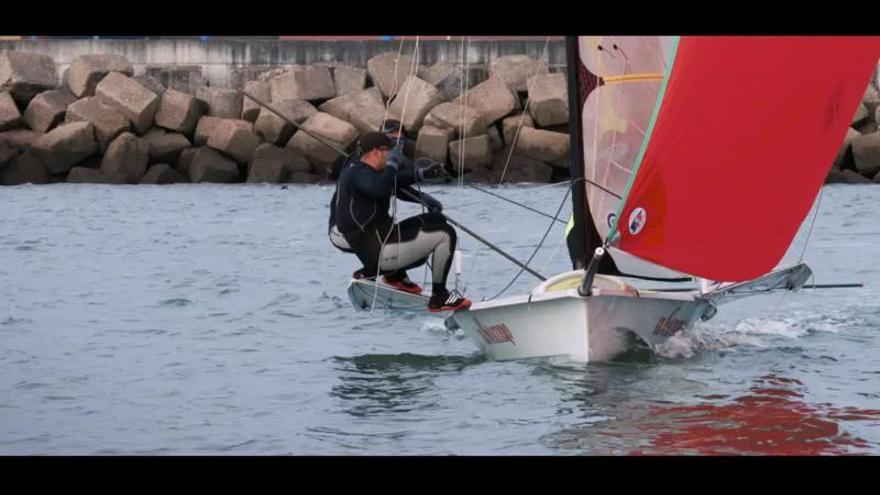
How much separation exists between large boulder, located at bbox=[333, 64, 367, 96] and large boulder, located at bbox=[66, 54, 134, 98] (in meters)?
4.09

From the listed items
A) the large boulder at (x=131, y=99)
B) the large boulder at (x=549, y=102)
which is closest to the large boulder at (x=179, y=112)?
the large boulder at (x=131, y=99)

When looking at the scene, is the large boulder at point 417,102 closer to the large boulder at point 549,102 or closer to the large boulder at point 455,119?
the large boulder at point 455,119

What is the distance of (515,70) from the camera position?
31094mm

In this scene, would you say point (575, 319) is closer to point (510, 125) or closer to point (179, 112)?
point (510, 125)

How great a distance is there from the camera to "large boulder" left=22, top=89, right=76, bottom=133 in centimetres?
3011

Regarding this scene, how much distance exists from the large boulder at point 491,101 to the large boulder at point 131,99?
5.81 metres

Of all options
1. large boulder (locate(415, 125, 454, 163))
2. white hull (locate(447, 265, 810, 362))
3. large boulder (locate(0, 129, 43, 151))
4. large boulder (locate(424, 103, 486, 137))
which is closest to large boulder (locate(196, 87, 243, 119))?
large boulder (locate(0, 129, 43, 151))

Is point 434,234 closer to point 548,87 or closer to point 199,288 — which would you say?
point 199,288

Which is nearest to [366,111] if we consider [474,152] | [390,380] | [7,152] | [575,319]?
[474,152]

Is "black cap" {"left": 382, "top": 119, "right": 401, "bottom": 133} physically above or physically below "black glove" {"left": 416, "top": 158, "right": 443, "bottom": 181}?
above

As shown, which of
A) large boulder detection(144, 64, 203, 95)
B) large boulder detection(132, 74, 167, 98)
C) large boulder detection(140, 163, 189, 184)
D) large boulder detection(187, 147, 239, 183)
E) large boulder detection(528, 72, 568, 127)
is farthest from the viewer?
large boulder detection(144, 64, 203, 95)

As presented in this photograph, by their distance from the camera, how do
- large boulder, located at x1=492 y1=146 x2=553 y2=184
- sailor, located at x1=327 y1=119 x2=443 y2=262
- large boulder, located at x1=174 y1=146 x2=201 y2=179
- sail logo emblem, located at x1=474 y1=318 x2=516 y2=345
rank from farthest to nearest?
large boulder, located at x1=174 y1=146 x2=201 y2=179 → large boulder, located at x1=492 y1=146 x2=553 y2=184 → sailor, located at x1=327 y1=119 x2=443 y2=262 → sail logo emblem, located at x1=474 y1=318 x2=516 y2=345

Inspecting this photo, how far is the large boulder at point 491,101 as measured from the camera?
29.3 m

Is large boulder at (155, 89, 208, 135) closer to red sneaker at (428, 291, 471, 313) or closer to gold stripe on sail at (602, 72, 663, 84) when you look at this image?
red sneaker at (428, 291, 471, 313)
